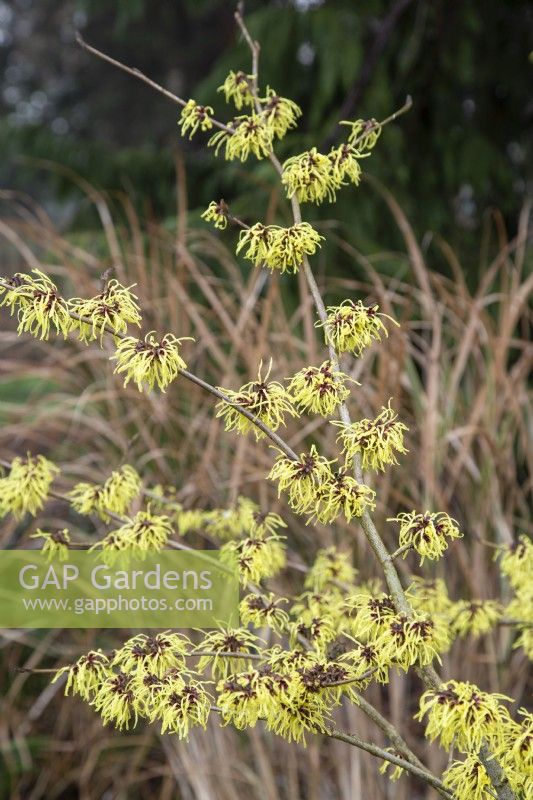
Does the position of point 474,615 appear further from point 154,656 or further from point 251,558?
point 154,656

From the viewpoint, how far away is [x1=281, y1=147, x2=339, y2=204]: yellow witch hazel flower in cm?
72

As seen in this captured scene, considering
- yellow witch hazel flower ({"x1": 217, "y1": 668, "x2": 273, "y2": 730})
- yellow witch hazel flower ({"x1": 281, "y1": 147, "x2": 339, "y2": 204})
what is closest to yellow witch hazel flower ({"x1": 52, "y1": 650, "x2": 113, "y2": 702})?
yellow witch hazel flower ({"x1": 217, "y1": 668, "x2": 273, "y2": 730})

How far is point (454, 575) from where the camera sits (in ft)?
5.08

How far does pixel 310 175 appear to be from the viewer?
2.40 feet

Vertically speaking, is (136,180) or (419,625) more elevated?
(136,180)

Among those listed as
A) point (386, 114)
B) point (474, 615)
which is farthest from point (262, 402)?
point (386, 114)

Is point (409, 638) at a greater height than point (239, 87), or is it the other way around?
point (239, 87)

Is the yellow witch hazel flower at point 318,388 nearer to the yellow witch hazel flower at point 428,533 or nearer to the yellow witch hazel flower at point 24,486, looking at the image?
the yellow witch hazel flower at point 428,533

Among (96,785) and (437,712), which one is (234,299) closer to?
(96,785)

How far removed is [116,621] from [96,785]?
0.57m

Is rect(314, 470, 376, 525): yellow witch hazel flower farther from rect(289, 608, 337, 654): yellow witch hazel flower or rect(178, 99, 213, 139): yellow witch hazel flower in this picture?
rect(178, 99, 213, 139): yellow witch hazel flower

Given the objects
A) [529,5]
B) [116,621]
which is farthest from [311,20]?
[116,621]

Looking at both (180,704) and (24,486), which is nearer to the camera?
(180,704)

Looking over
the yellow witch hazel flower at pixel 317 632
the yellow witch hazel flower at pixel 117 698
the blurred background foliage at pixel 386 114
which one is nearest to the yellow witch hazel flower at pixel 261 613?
the yellow witch hazel flower at pixel 317 632
